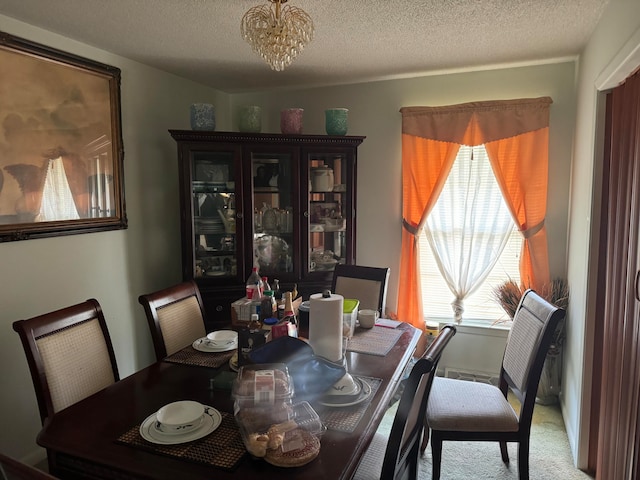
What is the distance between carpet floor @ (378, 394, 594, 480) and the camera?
2.18 m

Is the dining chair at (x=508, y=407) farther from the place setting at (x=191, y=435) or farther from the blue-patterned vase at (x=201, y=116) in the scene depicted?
the blue-patterned vase at (x=201, y=116)

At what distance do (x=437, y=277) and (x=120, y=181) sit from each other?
90.7 inches

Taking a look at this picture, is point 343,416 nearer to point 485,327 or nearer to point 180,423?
point 180,423

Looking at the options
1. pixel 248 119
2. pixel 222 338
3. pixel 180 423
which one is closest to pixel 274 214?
pixel 248 119

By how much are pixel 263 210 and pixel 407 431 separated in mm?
2022

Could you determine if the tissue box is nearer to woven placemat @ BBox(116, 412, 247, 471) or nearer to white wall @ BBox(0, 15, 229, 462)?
woven placemat @ BBox(116, 412, 247, 471)

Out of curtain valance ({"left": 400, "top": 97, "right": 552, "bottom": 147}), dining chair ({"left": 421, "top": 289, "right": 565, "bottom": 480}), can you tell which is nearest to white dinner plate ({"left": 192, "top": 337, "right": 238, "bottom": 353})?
dining chair ({"left": 421, "top": 289, "right": 565, "bottom": 480})

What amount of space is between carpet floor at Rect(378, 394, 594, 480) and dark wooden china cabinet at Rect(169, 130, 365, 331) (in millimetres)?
1274

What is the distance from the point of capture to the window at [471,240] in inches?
121

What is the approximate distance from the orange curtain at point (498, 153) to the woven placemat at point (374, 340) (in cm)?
126

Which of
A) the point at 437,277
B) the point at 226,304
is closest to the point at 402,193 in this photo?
the point at 437,277

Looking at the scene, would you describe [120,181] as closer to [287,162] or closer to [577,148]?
[287,162]

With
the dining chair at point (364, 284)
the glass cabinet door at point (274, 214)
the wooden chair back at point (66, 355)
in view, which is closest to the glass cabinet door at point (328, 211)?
the glass cabinet door at point (274, 214)

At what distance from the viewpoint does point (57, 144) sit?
90.9 inches
